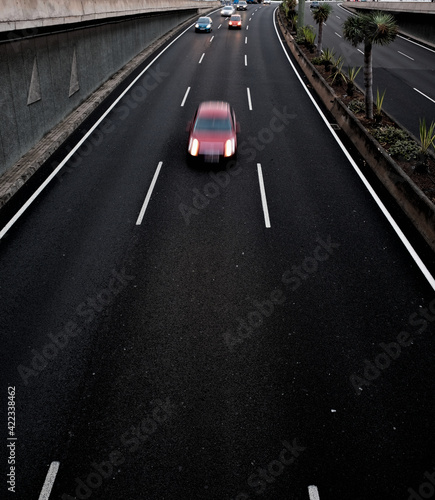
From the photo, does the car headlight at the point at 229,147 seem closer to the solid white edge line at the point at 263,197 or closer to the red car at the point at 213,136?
the red car at the point at 213,136

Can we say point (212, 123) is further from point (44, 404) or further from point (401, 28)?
point (401, 28)

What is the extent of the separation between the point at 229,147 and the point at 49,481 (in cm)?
1050

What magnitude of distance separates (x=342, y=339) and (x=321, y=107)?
15102mm

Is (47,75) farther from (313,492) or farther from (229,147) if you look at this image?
(313,492)

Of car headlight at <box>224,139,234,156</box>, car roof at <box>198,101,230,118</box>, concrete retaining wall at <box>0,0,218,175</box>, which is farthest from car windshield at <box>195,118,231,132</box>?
concrete retaining wall at <box>0,0,218,175</box>

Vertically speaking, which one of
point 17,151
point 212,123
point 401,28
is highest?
point 401,28

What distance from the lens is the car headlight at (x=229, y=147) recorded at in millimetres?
13078

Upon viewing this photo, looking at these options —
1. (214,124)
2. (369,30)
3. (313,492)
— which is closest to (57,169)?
(214,124)

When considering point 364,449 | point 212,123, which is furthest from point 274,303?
point 212,123

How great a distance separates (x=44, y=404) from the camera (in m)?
5.92

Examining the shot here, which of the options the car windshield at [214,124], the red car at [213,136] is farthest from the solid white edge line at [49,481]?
the car windshield at [214,124]

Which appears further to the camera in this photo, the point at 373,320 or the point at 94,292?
the point at 94,292

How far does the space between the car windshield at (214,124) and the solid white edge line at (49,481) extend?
10.9 m

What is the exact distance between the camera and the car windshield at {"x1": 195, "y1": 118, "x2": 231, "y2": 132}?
13.5 m
